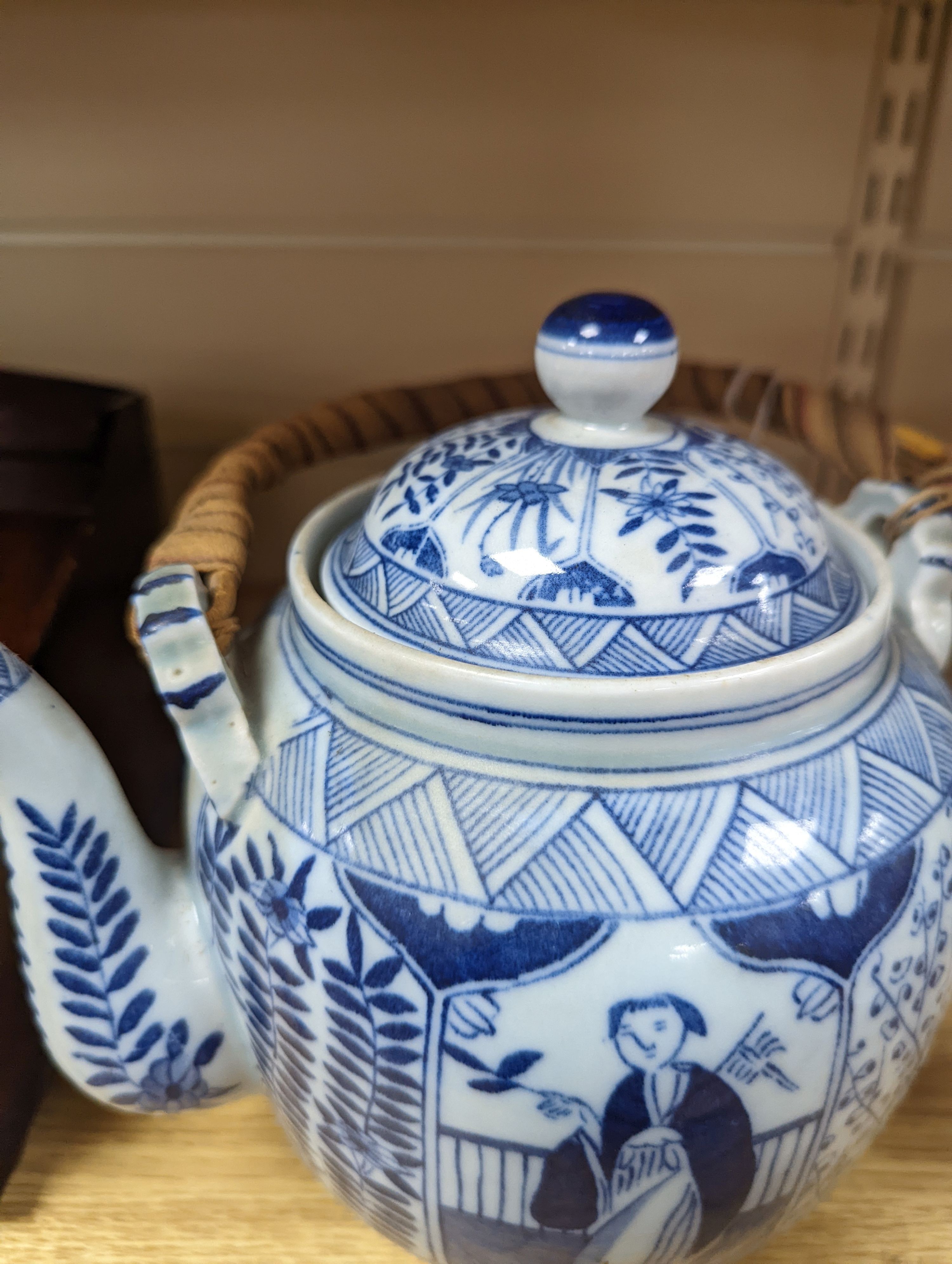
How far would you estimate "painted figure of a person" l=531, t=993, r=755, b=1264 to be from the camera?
1.56 ft

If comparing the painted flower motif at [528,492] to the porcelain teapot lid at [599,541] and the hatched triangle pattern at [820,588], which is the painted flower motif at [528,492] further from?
the hatched triangle pattern at [820,588]

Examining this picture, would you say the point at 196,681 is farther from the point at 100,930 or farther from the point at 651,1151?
the point at 651,1151

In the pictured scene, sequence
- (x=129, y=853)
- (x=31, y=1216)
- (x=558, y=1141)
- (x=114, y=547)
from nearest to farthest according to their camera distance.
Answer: (x=558, y=1141) → (x=129, y=853) → (x=31, y=1216) → (x=114, y=547)

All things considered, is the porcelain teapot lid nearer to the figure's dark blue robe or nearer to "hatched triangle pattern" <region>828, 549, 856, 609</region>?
"hatched triangle pattern" <region>828, 549, 856, 609</region>

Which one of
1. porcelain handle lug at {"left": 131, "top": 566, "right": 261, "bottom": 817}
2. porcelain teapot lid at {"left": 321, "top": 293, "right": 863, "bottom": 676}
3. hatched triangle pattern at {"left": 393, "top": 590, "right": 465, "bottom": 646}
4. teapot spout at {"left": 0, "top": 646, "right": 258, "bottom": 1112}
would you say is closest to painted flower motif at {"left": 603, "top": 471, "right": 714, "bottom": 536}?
porcelain teapot lid at {"left": 321, "top": 293, "right": 863, "bottom": 676}

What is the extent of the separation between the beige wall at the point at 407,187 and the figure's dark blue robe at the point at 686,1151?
0.85 m

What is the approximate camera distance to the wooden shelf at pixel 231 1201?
2.24 ft

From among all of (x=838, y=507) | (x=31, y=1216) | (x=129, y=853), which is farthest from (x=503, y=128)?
(x=31, y=1216)

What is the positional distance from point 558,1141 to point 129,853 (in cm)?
30

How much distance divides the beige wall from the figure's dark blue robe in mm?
848

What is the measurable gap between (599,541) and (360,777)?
0.61 feet

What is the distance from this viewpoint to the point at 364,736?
0.53m

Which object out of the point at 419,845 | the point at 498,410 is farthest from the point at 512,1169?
the point at 498,410

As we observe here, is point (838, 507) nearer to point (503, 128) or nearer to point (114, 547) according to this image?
point (503, 128)
